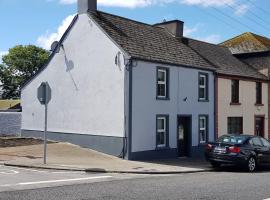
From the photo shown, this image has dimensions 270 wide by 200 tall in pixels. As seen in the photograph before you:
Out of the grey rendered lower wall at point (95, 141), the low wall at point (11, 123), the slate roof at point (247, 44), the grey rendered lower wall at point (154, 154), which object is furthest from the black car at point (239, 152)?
the slate roof at point (247, 44)

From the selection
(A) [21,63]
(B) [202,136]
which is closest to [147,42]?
(B) [202,136]

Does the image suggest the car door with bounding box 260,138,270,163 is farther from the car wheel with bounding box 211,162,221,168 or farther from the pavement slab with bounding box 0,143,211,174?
the pavement slab with bounding box 0,143,211,174

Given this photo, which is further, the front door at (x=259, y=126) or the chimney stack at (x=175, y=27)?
the front door at (x=259, y=126)

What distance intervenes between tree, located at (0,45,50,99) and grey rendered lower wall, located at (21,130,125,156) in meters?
55.3

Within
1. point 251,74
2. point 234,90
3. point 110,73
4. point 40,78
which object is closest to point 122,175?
point 110,73

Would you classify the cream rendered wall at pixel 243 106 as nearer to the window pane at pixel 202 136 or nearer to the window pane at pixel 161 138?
the window pane at pixel 202 136

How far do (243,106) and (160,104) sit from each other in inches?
334

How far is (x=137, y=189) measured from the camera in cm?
1220

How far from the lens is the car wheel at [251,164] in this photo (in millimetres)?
18811

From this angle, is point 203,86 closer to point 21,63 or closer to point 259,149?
A: point 259,149

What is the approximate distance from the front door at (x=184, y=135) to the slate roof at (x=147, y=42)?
2.86m

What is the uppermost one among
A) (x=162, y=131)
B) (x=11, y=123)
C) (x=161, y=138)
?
(x=11, y=123)

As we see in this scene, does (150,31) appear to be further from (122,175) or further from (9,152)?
(122,175)

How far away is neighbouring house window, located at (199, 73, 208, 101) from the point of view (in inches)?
1010
